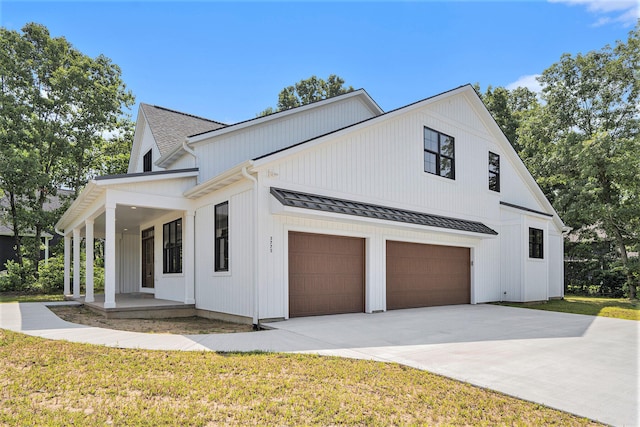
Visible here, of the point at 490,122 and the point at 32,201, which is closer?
the point at 490,122

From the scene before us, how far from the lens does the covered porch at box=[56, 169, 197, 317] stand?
9.63 meters

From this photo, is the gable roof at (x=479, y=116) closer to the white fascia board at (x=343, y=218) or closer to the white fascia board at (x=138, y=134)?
the white fascia board at (x=343, y=218)

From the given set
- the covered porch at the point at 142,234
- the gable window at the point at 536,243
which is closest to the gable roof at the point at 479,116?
the gable window at the point at 536,243

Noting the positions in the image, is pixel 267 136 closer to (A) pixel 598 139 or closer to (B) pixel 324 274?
(B) pixel 324 274

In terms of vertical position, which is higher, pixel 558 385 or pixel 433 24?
pixel 433 24

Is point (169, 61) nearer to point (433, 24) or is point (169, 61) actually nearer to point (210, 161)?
point (210, 161)

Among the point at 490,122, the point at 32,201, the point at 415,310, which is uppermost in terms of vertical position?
the point at 490,122

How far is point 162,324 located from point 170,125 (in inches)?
338

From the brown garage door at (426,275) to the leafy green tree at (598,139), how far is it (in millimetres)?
9914

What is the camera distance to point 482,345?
6.64 meters

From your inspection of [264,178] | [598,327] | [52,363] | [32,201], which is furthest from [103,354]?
[32,201]

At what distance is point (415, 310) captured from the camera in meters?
11.5

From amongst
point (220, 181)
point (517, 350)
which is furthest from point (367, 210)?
point (517, 350)

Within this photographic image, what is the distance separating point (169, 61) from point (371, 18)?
756 cm
